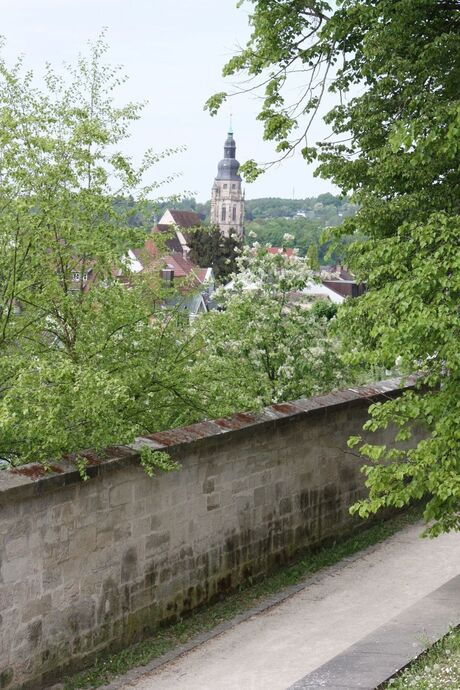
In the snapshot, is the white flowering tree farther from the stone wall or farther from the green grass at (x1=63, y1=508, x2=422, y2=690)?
the green grass at (x1=63, y1=508, x2=422, y2=690)

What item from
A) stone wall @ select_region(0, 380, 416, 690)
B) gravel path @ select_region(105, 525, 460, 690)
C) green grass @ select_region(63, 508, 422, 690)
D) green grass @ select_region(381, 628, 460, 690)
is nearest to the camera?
green grass @ select_region(381, 628, 460, 690)

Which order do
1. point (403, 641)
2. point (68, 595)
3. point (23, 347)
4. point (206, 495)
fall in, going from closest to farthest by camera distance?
point (403, 641) → point (68, 595) → point (23, 347) → point (206, 495)

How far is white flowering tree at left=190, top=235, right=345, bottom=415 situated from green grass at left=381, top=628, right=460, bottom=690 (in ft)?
22.3

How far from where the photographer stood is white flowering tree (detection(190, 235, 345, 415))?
16516mm

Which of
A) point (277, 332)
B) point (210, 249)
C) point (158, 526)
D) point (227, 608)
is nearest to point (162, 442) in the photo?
point (158, 526)

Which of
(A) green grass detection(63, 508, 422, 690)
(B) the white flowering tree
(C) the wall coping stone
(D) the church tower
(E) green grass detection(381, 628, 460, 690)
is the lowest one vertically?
(A) green grass detection(63, 508, 422, 690)

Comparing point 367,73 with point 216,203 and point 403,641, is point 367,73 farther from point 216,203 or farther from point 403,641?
point 216,203

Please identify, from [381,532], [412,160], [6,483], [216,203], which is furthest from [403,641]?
[216,203]

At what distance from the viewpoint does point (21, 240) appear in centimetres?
1027

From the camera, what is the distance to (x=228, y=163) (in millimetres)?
164375

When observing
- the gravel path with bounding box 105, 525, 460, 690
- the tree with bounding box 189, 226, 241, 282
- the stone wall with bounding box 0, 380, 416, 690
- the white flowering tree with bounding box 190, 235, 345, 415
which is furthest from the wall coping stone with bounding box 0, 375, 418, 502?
the tree with bounding box 189, 226, 241, 282

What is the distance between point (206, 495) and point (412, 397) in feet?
8.85

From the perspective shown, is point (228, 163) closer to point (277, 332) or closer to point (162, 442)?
point (277, 332)

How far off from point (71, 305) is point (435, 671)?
196 inches
